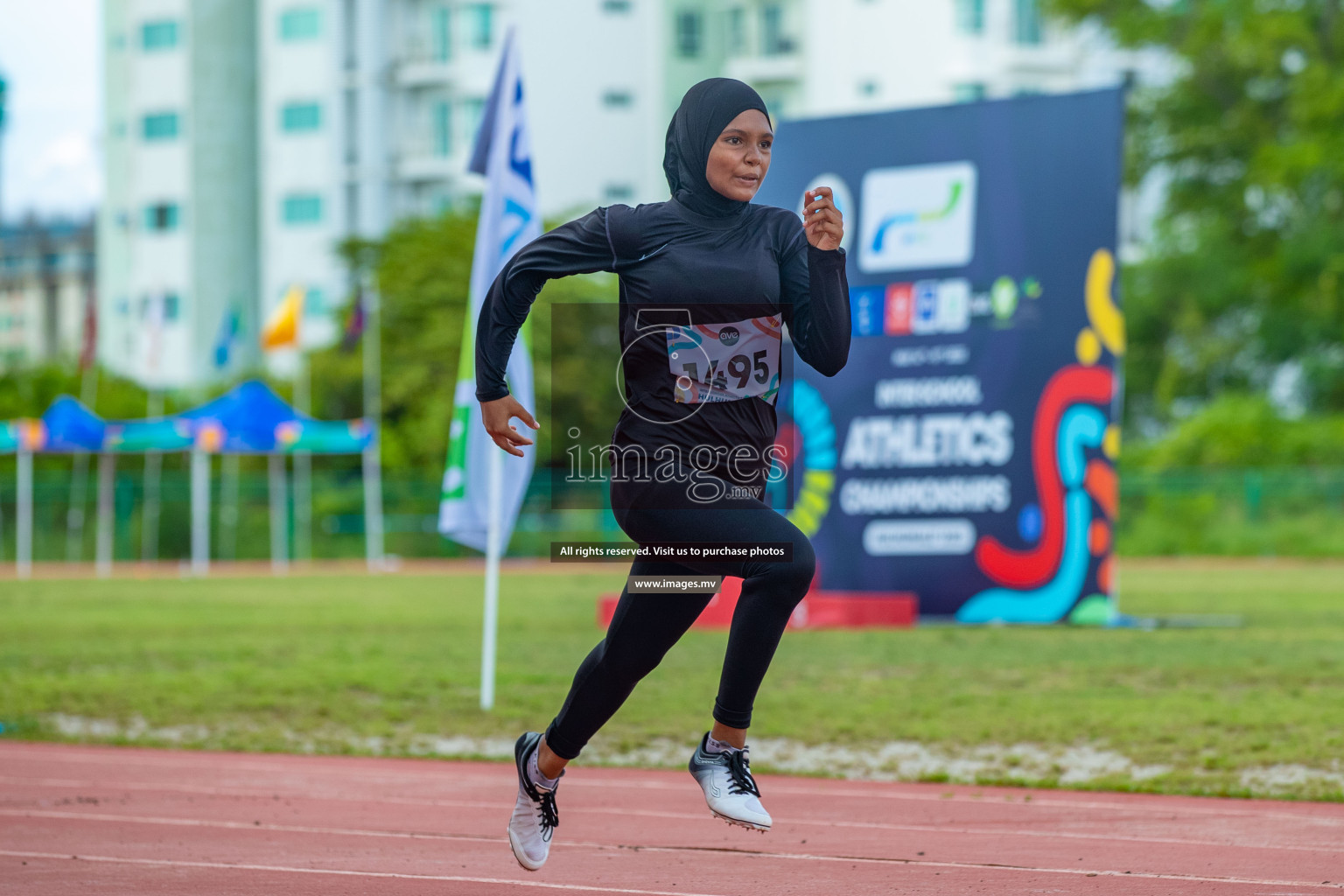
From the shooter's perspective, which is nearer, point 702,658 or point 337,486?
point 702,658

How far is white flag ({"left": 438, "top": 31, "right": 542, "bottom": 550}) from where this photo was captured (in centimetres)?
1076

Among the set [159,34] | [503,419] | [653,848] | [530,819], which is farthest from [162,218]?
[503,419]

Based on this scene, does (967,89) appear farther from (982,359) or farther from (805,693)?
(805,693)

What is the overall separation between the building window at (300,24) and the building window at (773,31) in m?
15.6

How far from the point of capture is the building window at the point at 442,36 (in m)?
58.9

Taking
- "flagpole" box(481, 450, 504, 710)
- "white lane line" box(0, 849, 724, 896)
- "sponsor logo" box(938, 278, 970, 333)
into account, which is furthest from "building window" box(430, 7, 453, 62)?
"white lane line" box(0, 849, 724, 896)

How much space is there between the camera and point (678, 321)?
14.5 feet

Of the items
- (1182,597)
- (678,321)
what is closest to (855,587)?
(1182,597)

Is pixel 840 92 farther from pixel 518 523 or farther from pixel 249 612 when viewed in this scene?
pixel 249 612

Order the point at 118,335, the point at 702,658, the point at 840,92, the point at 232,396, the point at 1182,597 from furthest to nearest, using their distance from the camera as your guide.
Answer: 1. the point at 118,335
2. the point at 840,92
3. the point at 232,396
4. the point at 1182,597
5. the point at 702,658

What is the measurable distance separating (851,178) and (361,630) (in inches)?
274

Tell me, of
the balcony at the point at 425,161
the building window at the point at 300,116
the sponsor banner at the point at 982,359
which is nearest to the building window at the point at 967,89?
the balcony at the point at 425,161

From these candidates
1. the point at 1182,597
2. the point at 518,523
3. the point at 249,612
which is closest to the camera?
the point at 249,612

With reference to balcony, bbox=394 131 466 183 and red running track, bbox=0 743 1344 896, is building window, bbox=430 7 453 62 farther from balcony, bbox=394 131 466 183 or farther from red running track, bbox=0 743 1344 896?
red running track, bbox=0 743 1344 896
